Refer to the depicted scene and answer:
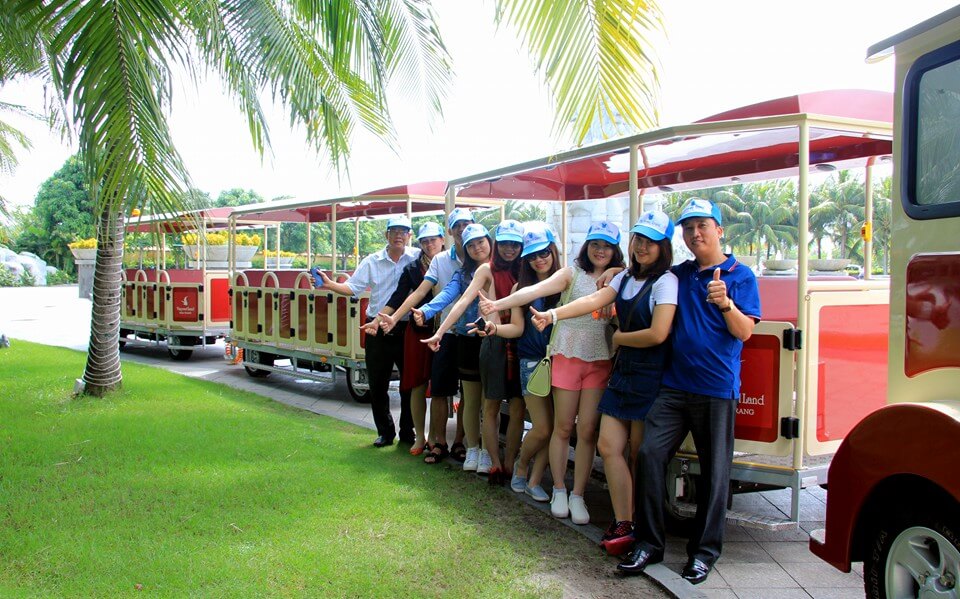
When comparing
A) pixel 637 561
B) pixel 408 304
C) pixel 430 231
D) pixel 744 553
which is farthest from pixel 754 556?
pixel 430 231

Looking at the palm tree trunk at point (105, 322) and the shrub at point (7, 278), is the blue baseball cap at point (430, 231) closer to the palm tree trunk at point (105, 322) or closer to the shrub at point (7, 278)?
the palm tree trunk at point (105, 322)

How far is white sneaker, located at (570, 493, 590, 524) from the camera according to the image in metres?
4.95

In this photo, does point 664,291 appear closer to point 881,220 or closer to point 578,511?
point 578,511

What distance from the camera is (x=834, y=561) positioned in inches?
132

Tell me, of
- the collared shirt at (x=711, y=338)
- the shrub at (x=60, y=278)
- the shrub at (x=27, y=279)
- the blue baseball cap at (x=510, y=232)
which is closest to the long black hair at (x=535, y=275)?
the blue baseball cap at (x=510, y=232)

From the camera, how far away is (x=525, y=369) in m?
5.25

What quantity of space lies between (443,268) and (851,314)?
294 cm

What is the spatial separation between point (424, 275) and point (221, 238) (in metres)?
10.7

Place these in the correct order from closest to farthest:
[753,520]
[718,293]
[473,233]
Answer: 1. [718,293]
2. [753,520]
3. [473,233]

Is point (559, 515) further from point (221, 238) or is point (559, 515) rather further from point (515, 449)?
point (221, 238)

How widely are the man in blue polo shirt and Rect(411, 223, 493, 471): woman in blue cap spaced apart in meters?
1.91

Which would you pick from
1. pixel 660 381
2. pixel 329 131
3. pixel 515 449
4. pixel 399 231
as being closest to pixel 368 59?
pixel 329 131

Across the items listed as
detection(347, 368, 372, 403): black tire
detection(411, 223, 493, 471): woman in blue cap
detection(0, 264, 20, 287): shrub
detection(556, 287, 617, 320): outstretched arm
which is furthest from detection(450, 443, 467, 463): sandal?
detection(0, 264, 20, 287): shrub

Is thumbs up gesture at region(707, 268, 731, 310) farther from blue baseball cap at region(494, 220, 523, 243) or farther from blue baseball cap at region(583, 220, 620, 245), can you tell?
blue baseball cap at region(494, 220, 523, 243)
